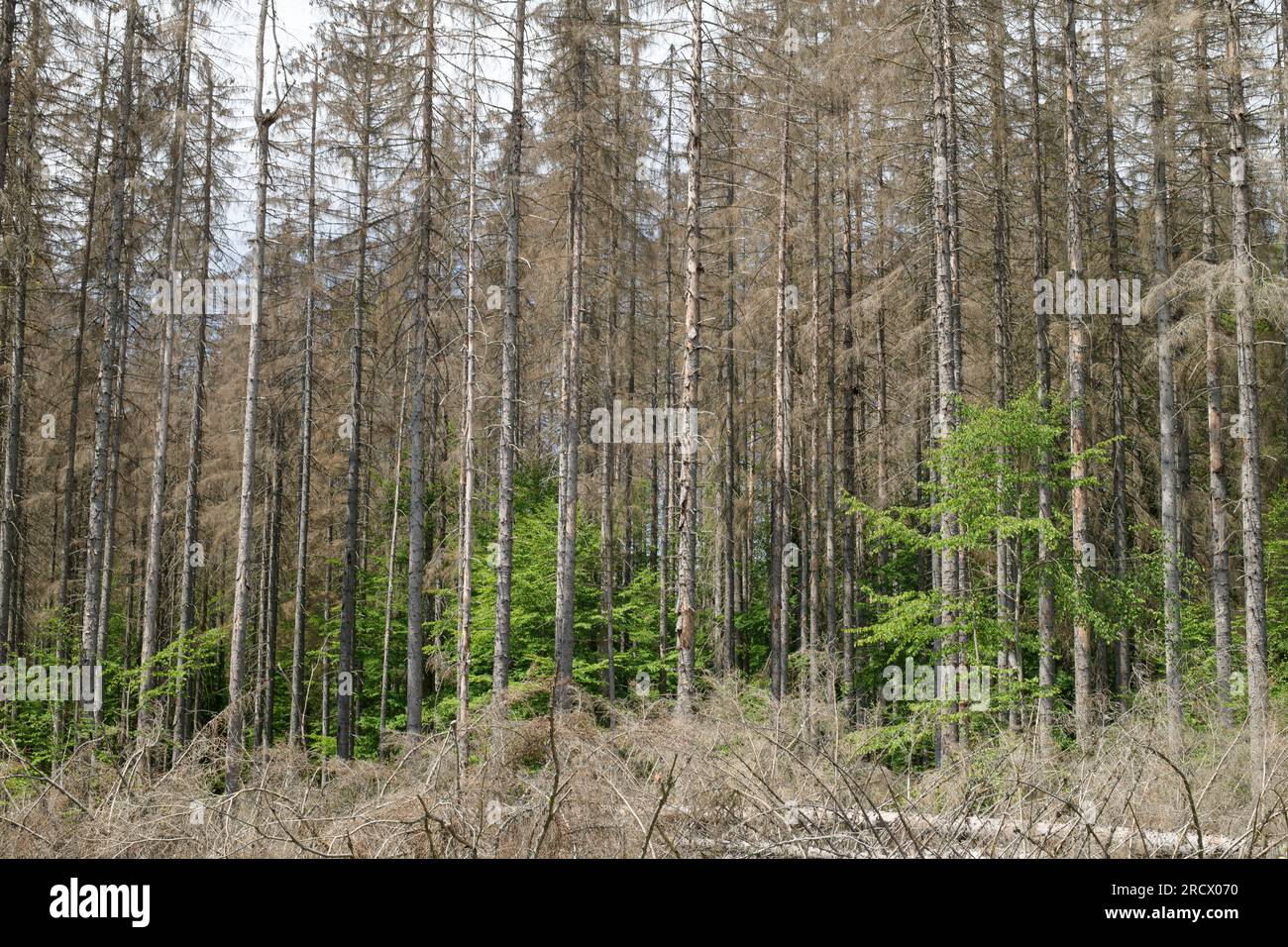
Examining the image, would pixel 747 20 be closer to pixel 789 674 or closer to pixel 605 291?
pixel 605 291

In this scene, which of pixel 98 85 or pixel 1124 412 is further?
pixel 1124 412

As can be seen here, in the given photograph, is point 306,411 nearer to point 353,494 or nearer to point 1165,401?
point 353,494

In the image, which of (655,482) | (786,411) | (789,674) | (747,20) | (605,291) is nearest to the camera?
(747,20)

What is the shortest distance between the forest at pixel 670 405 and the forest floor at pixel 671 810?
7 cm

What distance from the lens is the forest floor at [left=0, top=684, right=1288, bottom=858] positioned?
241 inches

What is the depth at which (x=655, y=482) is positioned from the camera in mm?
33406

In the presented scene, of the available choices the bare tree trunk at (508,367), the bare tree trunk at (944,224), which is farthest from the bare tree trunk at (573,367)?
the bare tree trunk at (944,224)

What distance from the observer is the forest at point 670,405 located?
29.3ft

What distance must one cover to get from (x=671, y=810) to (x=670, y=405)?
20720mm

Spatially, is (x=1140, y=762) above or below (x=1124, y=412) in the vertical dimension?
below

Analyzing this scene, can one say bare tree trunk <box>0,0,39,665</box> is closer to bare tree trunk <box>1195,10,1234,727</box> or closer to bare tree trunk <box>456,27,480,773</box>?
bare tree trunk <box>456,27,480,773</box>

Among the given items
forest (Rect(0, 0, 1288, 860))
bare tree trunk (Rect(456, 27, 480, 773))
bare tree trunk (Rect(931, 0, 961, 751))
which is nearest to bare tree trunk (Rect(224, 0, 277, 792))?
forest (Rect(0, 0, 1288, 860))

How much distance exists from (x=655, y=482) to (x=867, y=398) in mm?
8318
